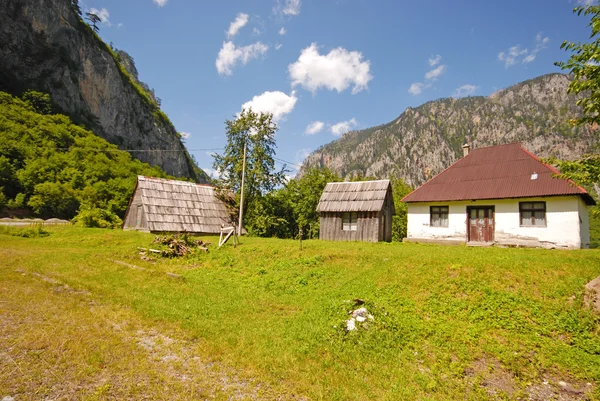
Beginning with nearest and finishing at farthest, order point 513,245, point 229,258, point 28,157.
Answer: point 229,258
point 513,245
point 28,157

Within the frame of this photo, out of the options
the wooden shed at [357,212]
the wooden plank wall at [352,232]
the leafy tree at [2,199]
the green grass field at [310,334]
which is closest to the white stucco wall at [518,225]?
the wooden shed at [357,212]

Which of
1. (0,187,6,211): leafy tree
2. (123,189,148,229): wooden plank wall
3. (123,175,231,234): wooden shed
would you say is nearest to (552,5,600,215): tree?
(123,175,231,234): wooden shed

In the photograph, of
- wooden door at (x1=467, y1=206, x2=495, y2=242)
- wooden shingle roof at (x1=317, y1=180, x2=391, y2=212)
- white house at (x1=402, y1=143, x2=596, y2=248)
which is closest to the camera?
white house at (x1=402, y1=143, x2=596, y2=248)

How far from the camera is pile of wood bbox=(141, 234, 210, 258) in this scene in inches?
694

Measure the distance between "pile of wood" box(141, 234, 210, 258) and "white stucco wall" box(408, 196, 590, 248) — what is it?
15330 millimetres

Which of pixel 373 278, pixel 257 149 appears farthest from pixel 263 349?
pixel 257 149

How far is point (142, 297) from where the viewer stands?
10148mm

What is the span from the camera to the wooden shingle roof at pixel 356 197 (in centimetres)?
2470

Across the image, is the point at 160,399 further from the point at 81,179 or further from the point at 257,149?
the point at 81,179

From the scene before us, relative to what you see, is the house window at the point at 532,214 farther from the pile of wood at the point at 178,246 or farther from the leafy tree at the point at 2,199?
the leafy tree at the point at 2,199

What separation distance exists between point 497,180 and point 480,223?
3165 millimetres

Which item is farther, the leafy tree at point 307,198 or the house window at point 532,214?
the leafy tree at point 307,198

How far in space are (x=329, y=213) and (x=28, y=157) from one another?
42.4 m

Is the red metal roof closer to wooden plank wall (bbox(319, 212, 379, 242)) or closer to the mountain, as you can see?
wooden plank wall (bbox(319, 212, 379, 242))
